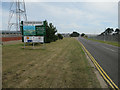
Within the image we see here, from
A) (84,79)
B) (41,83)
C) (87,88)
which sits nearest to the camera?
(87,88)

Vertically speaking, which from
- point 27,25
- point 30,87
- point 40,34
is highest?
point 27,25

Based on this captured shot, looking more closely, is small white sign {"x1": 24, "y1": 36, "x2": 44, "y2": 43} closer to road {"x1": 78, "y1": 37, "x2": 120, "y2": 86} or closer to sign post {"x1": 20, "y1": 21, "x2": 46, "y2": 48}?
sign post {"x1": 20, "y1": 21, "x2": 46, "y2": 48}

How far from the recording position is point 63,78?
546 centimetres

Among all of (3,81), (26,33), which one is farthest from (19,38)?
(3,81)

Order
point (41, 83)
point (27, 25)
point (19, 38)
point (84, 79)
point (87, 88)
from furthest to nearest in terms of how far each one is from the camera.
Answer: point (19, 38)
point (27, 25)
point (84, 79)
point (41, 83)
point (87, 88)

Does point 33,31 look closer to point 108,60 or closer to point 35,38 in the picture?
point 35,38

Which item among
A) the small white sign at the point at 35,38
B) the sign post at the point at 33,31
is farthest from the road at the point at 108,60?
the sign post at the point at 33,31

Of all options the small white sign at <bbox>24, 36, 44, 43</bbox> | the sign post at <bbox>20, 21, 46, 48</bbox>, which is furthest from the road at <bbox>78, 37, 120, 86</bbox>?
the sign post at <bbox>20, 21, 46, 48</bbox>

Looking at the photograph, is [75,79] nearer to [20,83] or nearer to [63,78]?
[63,78]

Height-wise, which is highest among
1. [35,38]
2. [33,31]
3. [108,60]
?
[33,31]

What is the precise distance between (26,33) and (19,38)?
102ft

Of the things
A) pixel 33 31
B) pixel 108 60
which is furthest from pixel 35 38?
pixel 108 60

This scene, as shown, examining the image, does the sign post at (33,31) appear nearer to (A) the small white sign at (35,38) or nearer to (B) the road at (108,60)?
(A) the small white sign at (35,38)

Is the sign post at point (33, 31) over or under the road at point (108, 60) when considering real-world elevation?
over
